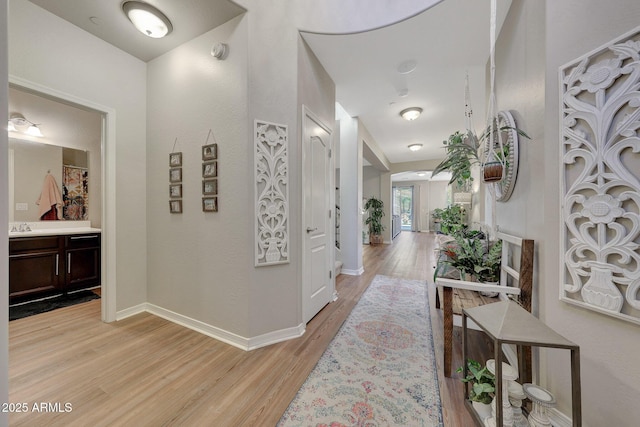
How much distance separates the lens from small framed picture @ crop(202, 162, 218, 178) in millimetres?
2062

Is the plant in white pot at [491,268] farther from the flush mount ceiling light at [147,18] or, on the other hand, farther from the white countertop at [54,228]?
the white countertop at [54,228]

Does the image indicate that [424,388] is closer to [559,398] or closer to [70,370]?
[559,398]

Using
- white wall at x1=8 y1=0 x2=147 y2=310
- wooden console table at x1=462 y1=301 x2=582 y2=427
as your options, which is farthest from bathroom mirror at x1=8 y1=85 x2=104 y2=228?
wooden console table at x1=462 y1=301 x2=582 y2=427

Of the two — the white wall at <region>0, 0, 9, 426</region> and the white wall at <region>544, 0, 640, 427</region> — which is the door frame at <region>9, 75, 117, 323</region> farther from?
the white wall at <region>544, 0, 640, 427</region>

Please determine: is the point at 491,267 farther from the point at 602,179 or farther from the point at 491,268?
the point at 602,179

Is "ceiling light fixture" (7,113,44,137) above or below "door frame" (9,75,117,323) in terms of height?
above

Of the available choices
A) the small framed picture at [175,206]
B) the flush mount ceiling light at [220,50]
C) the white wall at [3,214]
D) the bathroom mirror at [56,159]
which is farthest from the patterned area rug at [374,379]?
the bathroom mirror at [56,159]

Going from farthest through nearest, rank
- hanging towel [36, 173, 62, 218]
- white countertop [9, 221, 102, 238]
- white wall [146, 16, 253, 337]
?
hanging towel [36, 173, 62, 218]
white countertop [9, 221, 102, 238]
white wall [146, 16, 253, 337]

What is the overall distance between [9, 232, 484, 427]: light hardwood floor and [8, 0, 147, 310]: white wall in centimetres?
56

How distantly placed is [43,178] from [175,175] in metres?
2.58

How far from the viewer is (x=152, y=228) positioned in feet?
8.37

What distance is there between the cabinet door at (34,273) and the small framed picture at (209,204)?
2.50 meters

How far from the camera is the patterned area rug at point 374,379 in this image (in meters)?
1.27

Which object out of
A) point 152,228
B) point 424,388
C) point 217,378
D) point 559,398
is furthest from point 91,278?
point 559,398
